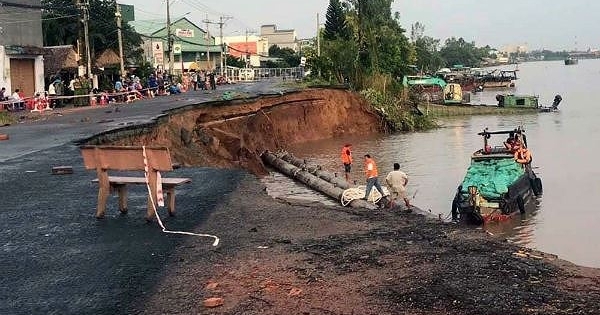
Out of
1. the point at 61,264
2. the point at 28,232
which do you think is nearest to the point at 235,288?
the point at 61,264

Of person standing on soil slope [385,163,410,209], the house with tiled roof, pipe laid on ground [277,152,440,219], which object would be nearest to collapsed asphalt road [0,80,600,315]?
person standing on soil slope [385,163,410,209]

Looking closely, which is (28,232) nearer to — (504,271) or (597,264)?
(504,271)

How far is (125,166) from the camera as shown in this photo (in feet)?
31.9

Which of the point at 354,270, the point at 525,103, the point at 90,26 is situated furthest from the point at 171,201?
the point at 525,103

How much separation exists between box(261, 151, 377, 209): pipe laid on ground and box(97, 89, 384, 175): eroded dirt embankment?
0.74m

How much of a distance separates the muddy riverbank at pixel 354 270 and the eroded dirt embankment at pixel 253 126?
400 inches

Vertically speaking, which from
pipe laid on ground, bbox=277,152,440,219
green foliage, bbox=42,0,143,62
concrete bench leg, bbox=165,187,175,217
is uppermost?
green foliage, bbox=42,0,143,62

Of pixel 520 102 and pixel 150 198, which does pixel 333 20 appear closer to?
pixel 520 102

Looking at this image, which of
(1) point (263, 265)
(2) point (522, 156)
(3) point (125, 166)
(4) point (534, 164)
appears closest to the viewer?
(1) point (263, 265)

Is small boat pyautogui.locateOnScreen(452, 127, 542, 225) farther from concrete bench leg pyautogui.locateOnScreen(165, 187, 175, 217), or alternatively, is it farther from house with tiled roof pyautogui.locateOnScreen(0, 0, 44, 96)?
house with tiled roof pyautogui.locateOnScreen(0, 0, 44, 96)

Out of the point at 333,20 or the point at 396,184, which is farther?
the point at 333,20

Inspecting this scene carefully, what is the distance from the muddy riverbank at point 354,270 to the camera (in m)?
6.39

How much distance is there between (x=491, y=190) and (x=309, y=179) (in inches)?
284

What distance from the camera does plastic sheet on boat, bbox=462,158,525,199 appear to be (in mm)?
17844
